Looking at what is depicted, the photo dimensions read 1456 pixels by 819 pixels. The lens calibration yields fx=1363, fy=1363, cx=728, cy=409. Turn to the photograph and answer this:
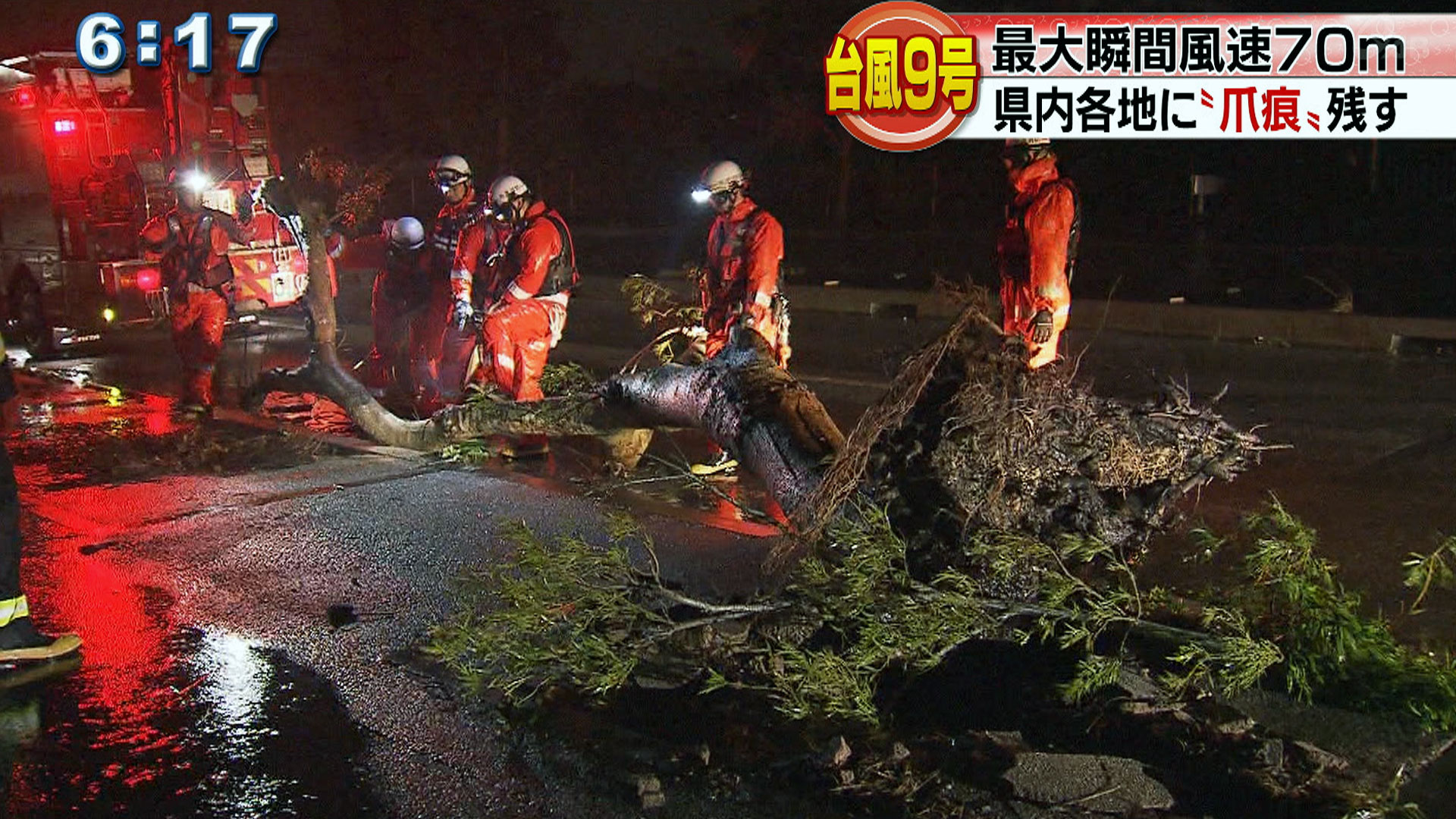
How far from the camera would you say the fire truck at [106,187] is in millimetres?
13211

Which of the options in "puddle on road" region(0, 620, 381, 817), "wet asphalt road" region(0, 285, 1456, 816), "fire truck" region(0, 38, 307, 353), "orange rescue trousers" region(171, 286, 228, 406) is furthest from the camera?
"fire truck" region(0, 38, 307, 353)

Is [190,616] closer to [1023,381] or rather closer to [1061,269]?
[1023,381]

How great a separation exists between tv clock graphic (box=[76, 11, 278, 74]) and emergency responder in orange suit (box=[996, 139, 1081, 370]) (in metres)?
8.67

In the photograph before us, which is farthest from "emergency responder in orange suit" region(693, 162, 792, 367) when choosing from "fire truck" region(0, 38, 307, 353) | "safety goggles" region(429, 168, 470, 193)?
"fire truck" region(0, 38, 307, 353)

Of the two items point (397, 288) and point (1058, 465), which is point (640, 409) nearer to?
point (1058, 465)

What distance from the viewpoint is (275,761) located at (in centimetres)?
404

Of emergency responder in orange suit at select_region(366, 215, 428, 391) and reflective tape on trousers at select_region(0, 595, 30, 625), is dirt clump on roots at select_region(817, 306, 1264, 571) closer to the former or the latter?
reflective tape on trousers at select_region(0, 595, 30, 625)

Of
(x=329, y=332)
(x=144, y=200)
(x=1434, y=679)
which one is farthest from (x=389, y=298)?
(x=1434, y=679)

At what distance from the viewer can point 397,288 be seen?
10242 millimetres

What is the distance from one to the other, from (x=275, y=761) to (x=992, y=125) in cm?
872

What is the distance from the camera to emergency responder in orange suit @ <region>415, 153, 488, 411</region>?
31.8ft

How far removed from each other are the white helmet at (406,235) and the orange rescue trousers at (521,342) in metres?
1.59

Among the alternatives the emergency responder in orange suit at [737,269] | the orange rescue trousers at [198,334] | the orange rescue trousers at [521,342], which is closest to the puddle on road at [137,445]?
the orange rescue trousers at [198,334]

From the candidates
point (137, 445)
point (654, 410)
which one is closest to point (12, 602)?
point (654, 410)
